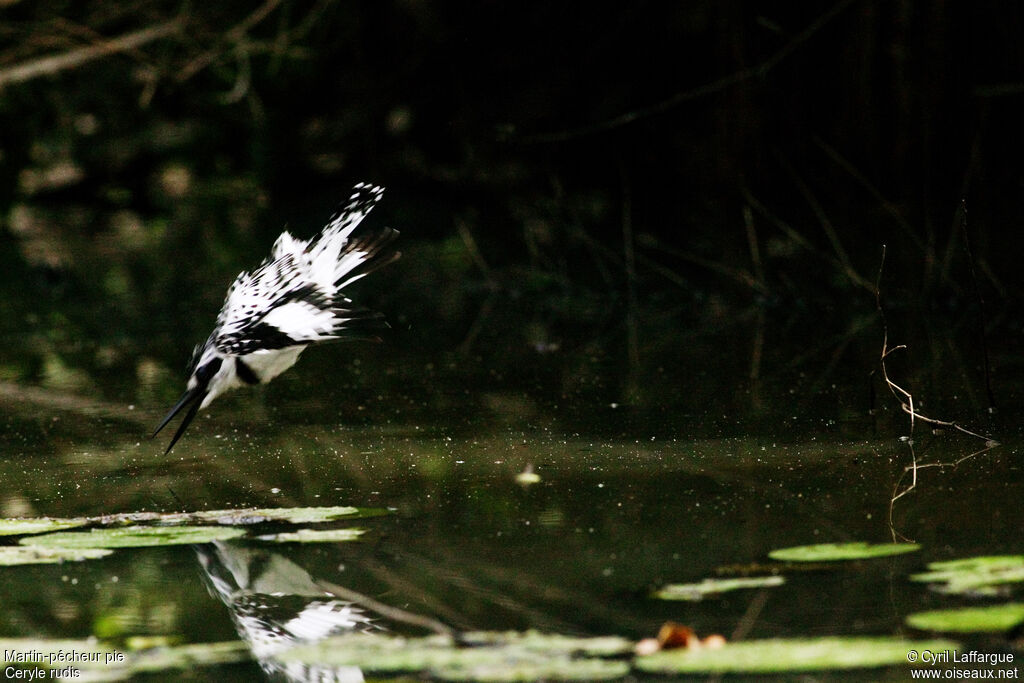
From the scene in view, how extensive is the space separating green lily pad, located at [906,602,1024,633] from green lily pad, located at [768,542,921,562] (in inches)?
15.8

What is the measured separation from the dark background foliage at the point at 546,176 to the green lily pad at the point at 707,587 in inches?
70.2

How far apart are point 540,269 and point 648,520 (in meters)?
5.11

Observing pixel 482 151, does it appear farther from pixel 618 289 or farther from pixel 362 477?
pixel 362 477

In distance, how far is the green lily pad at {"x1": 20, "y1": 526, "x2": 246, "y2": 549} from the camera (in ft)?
11.7

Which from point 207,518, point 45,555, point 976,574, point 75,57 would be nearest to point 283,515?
point 207,518

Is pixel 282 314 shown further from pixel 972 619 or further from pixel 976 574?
pixel 972 619

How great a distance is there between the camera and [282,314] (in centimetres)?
418

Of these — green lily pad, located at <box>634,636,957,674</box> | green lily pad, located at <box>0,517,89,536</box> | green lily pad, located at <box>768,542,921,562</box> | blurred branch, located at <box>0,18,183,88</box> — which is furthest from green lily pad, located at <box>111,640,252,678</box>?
blurred branch, located at <box>0,18,183,88</box>

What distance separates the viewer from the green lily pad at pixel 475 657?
2648 millimetres

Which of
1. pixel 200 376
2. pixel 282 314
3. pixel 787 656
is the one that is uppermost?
pixel 282 314

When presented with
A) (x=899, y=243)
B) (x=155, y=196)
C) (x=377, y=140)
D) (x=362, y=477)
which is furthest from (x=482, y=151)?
(x=362, y=477)

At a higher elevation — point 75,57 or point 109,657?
point 75,57

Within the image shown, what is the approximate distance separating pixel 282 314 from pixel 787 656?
196 cm

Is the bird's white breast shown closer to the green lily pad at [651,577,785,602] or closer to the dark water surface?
the dark water surface
